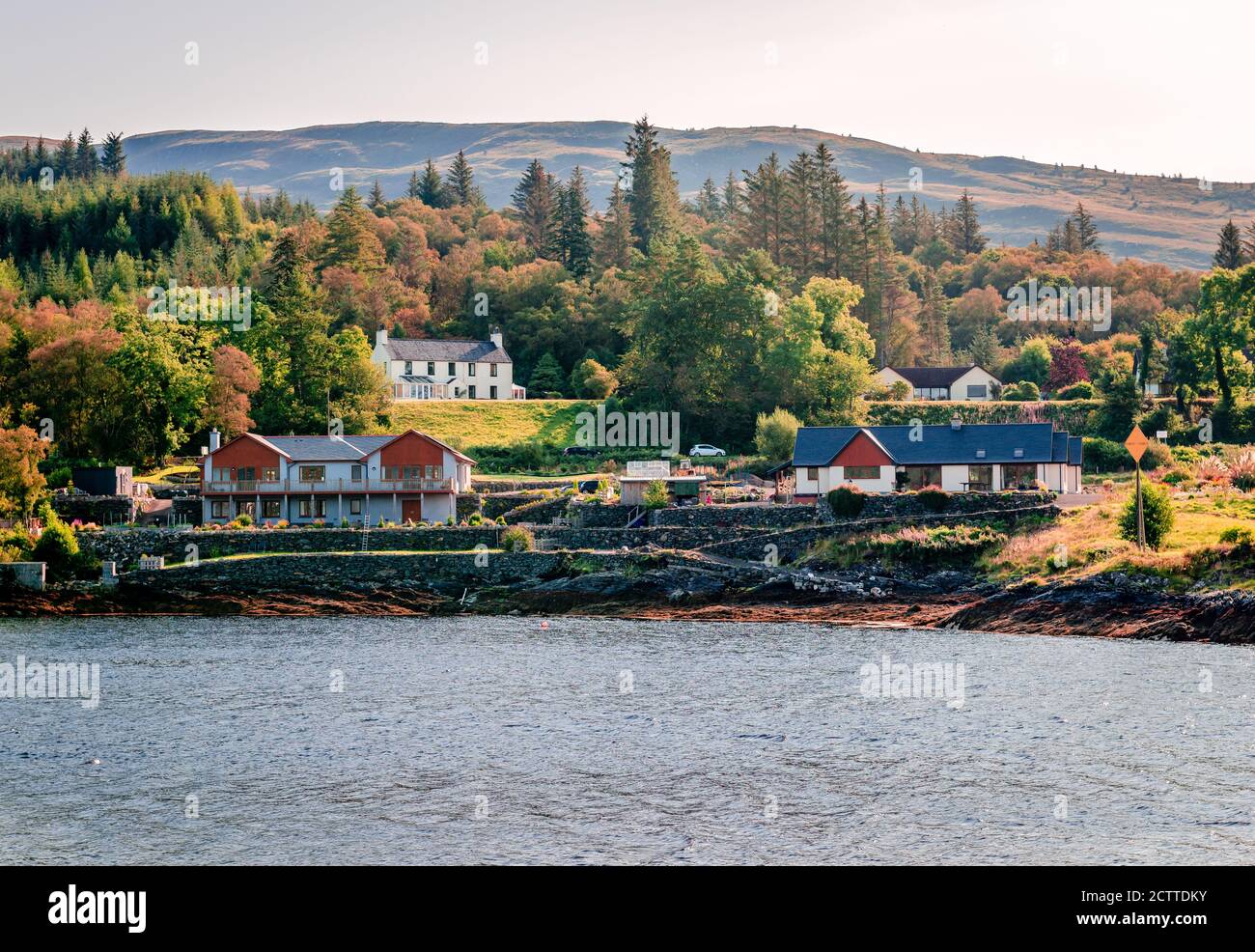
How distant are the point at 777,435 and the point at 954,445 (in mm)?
16215

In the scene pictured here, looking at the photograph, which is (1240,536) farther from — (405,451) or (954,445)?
(405,451)

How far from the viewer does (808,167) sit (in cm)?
13500

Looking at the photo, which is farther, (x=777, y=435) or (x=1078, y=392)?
(x=1078, y=392)

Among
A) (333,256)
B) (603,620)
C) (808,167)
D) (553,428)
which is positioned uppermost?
(808,167)

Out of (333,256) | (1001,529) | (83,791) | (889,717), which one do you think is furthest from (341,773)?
(333,256)

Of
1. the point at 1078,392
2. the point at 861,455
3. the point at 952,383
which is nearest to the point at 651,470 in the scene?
the point at 861,455

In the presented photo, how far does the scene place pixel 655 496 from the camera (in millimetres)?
69938

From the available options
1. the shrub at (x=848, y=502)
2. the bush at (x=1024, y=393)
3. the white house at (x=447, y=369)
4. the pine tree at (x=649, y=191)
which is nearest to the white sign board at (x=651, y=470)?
the shrub at (x=848, y=502)

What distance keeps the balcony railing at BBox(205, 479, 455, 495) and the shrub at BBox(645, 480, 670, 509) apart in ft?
40.2

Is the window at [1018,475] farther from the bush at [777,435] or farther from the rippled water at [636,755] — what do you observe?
Answer: the rippled water at [636,755]

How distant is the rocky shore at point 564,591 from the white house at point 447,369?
47.2 m

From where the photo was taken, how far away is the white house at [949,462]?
71.3 meters

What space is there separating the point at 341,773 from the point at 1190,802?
17.9 m

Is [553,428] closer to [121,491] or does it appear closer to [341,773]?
[121,491]
